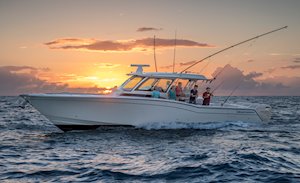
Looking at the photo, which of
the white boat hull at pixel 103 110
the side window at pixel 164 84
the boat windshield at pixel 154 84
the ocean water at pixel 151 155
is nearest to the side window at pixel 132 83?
the boat windshield at pixel 154 84

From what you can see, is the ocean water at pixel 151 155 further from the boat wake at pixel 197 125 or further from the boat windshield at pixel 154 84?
the boat windshield at pixel 154 84

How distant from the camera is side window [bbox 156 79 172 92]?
1778cm

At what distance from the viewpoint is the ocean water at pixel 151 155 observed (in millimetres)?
8219

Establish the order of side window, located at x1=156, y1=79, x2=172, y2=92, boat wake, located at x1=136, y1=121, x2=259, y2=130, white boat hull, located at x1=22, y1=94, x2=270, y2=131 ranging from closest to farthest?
white boat hull, located at x1=22, y1=94, x2=270, y2=131 → boat wake, located at x1=136, y1=121, x2=259, y2=130 → side window, located at x1=156, y1=79, x2=172, y2=92

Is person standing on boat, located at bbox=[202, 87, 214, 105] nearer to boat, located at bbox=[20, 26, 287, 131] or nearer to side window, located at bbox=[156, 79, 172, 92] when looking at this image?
boat, located at bbox=[20, 26, 287, 131]

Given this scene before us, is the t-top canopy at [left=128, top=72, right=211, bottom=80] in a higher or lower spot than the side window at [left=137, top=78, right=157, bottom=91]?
higher

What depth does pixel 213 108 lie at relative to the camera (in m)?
17.8

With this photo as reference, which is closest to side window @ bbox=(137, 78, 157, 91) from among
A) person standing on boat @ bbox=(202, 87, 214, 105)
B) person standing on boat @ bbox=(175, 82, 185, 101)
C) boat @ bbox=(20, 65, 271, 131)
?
boat @ bbox=(20, 65, 271, 131)

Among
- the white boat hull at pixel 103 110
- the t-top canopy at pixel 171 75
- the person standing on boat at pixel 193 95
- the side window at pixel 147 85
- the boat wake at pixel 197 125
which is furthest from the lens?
the person standing on boat at pixel 193 95

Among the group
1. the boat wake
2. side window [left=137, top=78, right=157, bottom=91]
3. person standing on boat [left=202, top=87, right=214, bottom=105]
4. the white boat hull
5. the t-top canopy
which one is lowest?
the boat wake

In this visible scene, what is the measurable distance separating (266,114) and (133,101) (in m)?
8.35

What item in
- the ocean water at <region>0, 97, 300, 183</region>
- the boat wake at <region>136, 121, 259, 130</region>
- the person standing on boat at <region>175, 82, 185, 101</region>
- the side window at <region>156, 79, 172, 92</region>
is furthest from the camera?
the person standing on boat at <region>175, 82, 185, 101</region>

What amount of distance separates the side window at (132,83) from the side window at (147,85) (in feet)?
0.98

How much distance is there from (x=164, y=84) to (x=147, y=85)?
0.98 meters
